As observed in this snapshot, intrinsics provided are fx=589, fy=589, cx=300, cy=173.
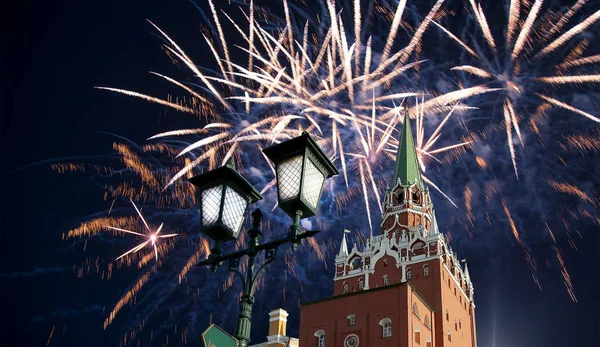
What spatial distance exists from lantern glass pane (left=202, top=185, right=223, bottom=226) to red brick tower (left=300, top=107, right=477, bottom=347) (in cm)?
2977

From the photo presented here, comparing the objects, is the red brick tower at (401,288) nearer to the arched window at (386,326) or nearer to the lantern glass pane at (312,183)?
the arched window at (386,326)

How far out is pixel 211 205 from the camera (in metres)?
8.66

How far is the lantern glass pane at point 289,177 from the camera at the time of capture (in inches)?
319

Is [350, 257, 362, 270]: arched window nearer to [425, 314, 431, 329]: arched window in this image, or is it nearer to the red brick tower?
the red brick tower

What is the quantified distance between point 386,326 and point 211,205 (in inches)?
1213

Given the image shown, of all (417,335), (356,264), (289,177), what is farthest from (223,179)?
(356,264)

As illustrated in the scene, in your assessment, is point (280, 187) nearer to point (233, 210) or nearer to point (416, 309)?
point (233, 210)

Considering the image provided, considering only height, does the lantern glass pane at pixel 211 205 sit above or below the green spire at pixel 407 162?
below

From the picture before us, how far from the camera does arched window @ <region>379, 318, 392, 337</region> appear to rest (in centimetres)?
3694

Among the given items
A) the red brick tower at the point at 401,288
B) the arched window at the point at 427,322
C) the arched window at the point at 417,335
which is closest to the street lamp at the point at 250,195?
the red brick tower at the point at 401,288

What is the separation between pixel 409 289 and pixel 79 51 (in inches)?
1172

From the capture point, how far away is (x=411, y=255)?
47.8m

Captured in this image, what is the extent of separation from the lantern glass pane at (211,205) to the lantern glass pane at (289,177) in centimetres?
97

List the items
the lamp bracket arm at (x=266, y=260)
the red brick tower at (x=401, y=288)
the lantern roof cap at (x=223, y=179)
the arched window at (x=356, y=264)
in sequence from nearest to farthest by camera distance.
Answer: the lamp bracket arm at (x=266, y=260) → the lantern roof cap at (x=223, y=179) → the red brick tower at (x=401, y=288) → the arched window at (x=356, y=264)
